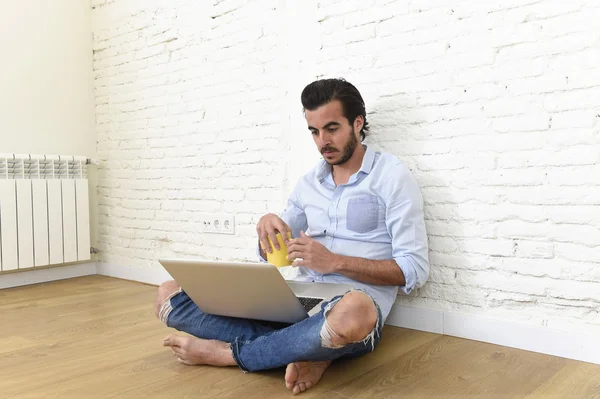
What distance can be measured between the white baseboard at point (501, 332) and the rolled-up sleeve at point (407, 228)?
264mm

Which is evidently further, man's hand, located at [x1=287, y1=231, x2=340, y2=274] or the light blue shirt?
the light blue shirt

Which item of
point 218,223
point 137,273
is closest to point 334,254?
point 218,223

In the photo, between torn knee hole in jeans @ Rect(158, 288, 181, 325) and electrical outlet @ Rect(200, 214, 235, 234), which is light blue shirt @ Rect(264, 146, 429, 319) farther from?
electrical outlet @ Rect(200, 214, 235, 234)

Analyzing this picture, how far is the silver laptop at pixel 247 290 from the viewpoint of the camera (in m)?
1.50

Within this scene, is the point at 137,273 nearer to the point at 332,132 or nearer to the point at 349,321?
the point at 332,132

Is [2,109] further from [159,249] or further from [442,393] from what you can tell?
[442,393]

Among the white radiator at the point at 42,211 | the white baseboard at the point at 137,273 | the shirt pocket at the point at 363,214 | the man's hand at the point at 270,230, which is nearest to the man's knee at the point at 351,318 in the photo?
the man's hand at the point at 270,230

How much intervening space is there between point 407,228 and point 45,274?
2.55 metres

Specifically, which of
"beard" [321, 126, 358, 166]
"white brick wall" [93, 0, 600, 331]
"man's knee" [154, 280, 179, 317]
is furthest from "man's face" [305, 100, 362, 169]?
"man's knee" [154, 280, 179, 317]

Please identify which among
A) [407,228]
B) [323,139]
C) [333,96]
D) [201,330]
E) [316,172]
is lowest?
[201,330]

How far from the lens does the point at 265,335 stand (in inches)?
63.8

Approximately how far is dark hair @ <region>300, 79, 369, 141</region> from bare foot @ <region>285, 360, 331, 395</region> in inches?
36.5

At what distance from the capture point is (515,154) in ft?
6.20

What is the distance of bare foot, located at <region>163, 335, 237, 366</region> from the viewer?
5.63ft
